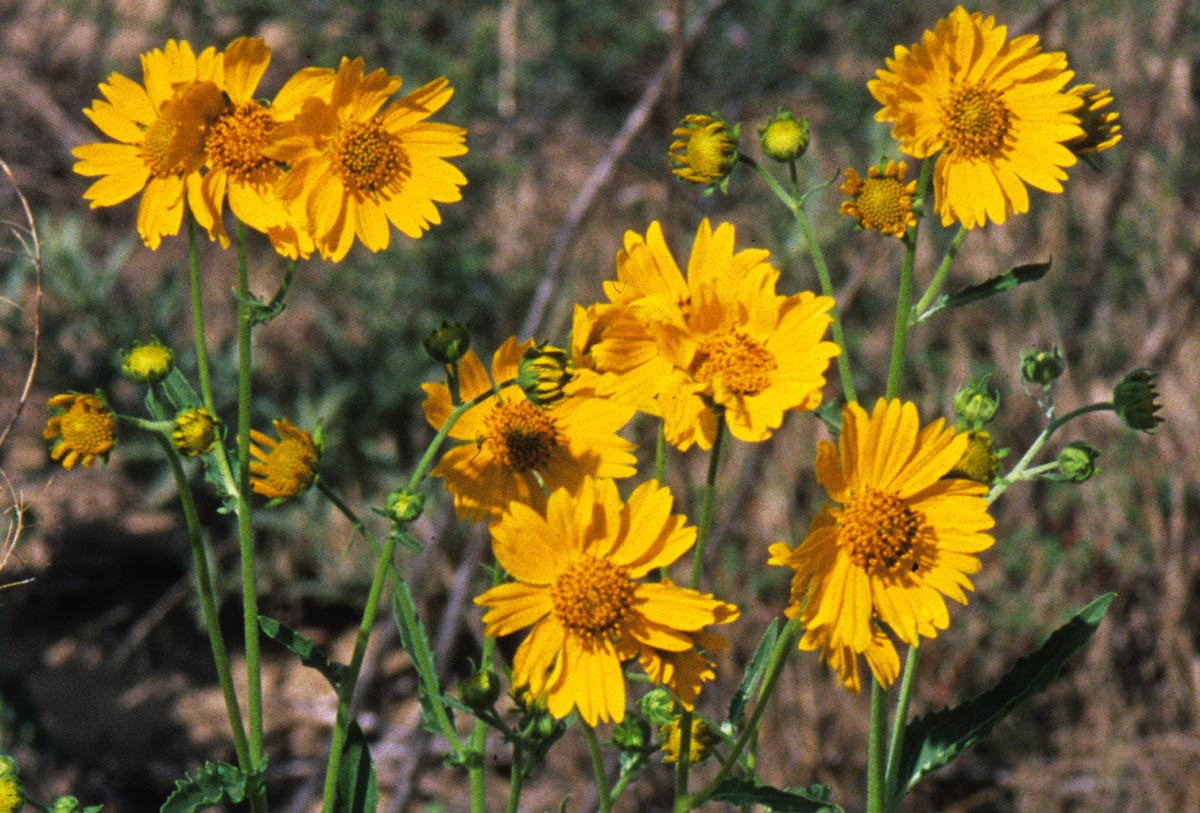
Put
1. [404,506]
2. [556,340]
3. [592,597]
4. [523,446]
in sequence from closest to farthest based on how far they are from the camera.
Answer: [592,597] < [404,506] < [523,446] < [556,340]

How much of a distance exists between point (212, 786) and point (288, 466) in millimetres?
426

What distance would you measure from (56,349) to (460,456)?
125 inches

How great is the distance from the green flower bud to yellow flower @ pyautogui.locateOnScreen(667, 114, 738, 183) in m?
0.05

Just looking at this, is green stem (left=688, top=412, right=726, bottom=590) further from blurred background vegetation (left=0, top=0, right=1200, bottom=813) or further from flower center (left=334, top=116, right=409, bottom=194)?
blurred background vegetation (left=0, top=0, right=1200, bottom=813)

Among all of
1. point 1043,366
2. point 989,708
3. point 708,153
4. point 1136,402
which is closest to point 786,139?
point 708,153

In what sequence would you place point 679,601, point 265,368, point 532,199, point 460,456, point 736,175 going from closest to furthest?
point 679,601 < point 460,456 < point 265,368 < point 532,199 < point 736,175

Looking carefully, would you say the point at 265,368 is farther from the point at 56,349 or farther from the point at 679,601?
the point at 679,601

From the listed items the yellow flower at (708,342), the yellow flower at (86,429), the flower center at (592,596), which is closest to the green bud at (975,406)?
the yellow flower at (708,342)

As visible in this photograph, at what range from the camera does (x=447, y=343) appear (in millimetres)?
1766

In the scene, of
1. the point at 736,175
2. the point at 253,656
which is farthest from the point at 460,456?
the point at 736,175

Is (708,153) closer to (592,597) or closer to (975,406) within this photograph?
(975,406)

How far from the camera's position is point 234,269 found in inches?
220

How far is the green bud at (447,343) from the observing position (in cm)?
176

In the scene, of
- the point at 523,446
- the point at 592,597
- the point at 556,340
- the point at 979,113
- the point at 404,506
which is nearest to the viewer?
→ the point at 592,597
